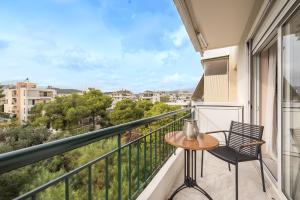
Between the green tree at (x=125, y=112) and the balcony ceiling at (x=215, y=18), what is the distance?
17208 millimetres

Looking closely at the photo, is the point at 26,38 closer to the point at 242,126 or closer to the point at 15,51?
the point at 15,51

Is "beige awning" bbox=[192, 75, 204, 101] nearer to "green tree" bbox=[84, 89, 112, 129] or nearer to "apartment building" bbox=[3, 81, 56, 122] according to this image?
"green tree" bbox=[84, 89, 112, 129]

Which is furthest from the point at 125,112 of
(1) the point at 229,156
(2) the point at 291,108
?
(2) the point at 291,108

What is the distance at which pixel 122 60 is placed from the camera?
147 feet

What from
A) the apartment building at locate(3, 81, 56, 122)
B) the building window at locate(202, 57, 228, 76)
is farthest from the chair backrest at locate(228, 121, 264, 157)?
the apartment building at locate(3, 81, 56, 122)

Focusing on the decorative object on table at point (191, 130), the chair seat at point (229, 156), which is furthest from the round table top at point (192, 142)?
the chair seat at point (229, 156)

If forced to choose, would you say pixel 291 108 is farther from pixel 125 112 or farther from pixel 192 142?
pixel 125 112

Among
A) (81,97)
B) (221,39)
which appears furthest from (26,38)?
(221,39)

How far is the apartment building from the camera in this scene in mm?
29522

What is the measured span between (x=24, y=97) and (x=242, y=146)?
35841 millimetres

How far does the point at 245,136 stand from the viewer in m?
2.41

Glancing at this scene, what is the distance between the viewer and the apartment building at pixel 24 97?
1162 inches

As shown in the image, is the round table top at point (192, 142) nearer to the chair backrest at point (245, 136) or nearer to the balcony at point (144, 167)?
the balcony at point (144, 167)

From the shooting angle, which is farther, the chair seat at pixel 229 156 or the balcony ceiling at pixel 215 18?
the balcony ceiling at pixel 215 18
